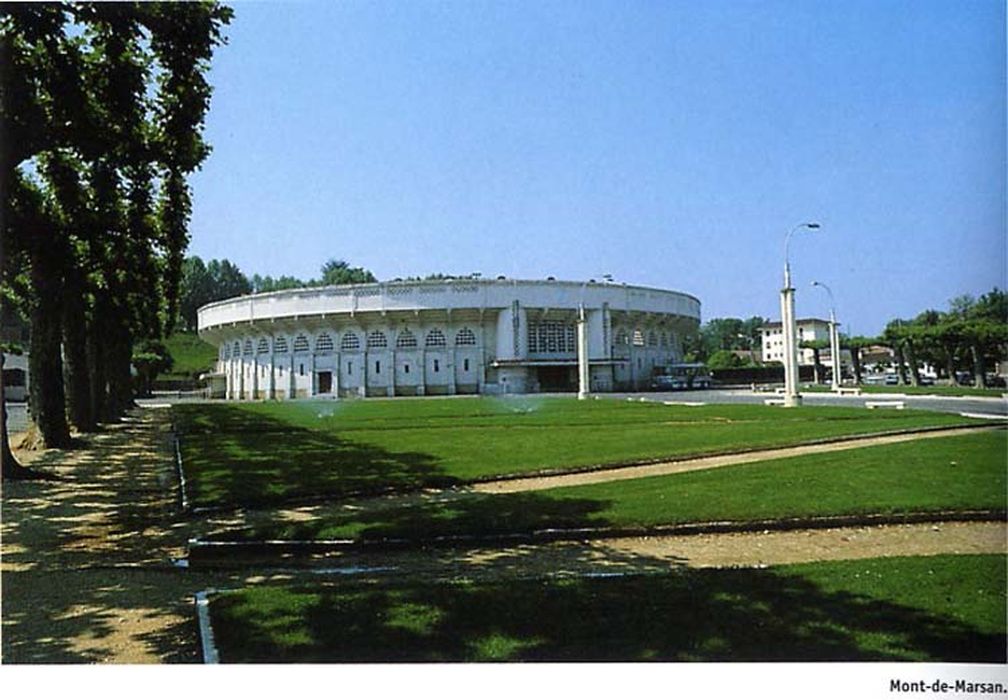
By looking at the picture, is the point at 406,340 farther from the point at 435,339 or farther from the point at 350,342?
the point at 350,342

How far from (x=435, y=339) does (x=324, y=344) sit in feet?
16.2

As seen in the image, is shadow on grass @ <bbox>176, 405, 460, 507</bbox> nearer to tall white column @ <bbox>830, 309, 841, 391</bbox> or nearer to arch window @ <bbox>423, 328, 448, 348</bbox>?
tall white column @ <bbox>830, 309, 841, 391</bbox>

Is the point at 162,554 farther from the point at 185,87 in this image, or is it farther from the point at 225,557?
the point at 185,87

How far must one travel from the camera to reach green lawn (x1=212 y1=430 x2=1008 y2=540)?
4559 mm

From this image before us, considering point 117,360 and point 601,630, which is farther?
point 117,360

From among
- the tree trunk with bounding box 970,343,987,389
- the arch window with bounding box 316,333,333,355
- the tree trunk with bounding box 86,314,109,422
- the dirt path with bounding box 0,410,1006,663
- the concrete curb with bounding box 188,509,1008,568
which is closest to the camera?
the dirt path with bounding box 0,410,1006,663

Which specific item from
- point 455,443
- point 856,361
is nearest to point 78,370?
point 455,443

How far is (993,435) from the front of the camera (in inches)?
169

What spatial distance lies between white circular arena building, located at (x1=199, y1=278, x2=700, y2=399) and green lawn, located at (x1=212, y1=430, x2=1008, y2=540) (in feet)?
94.9

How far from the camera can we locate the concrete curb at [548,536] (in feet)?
14.3

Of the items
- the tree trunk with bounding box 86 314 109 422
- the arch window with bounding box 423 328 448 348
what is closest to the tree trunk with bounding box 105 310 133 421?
the tree trunk with bounding box 86 314 109 422

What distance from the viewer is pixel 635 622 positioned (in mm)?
3086
